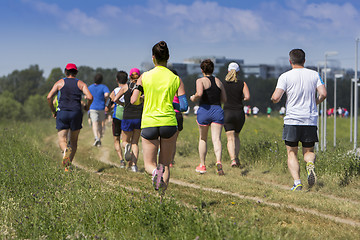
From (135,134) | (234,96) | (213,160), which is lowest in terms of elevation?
(213,160)

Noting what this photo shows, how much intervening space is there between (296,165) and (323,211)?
5.41 ft

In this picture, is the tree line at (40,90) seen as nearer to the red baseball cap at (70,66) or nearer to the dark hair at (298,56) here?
the red baseball cap at (70,66)

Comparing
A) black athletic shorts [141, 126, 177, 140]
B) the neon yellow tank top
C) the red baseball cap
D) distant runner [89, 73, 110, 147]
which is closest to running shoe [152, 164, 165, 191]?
black athletic shorts [141, 126, 177, 140]

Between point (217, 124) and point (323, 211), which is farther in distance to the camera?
point (217, 124)

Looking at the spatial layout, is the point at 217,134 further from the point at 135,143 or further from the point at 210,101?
the point at 135,143

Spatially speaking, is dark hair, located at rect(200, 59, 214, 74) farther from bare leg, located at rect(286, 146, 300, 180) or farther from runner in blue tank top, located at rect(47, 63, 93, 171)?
bare leg, located at rect(286, 146, 300, 180)

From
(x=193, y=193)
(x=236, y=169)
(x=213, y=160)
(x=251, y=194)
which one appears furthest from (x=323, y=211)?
(x=213, y=160)

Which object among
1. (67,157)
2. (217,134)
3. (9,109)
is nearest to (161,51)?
(217,134)

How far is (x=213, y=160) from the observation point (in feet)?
39.1

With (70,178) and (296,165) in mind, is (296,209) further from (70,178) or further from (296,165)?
(70,178)

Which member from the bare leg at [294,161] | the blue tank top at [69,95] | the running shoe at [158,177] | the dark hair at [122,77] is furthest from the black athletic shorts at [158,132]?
the dark hair at [122,77]

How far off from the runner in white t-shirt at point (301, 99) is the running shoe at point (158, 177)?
8.00ft

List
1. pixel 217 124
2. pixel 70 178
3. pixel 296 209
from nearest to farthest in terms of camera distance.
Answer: pixel 296 209, pixel 70 178, pixel 217 124

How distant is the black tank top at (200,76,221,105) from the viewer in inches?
364
